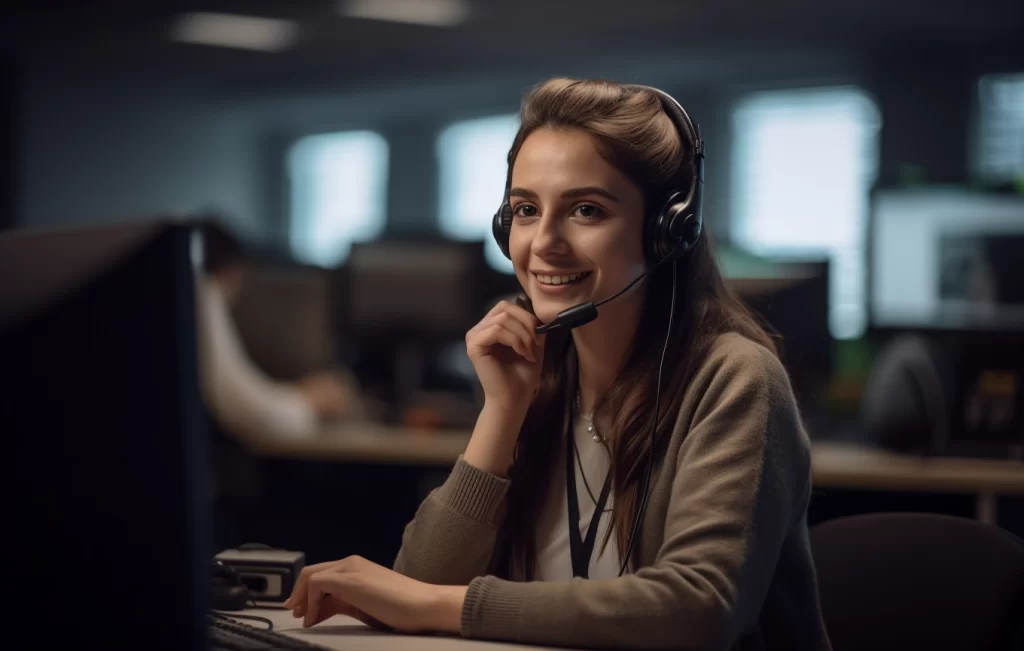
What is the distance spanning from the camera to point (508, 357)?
1.13m

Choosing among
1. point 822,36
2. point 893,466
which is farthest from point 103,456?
point 822,36

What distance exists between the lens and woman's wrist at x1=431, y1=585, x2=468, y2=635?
36.4 inches

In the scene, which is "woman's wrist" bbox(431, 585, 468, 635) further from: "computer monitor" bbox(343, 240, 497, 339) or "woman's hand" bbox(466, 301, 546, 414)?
"computer monitor" bbox(343, 240, 497, 339)

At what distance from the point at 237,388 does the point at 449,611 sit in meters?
2.25

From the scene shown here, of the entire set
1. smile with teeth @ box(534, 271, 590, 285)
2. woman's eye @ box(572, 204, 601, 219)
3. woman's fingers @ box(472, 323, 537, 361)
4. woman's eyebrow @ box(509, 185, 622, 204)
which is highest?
woman's eyebrow @ box(509, 185, 622, 204)

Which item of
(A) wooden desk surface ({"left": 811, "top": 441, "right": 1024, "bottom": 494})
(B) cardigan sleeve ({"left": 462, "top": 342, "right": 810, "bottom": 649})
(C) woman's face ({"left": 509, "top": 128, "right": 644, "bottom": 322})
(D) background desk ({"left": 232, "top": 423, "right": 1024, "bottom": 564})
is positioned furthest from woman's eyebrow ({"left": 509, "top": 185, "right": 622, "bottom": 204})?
(A) wooden desk surface ({"left": 811, "top": 441, "right": 1024, "bottom": 494})

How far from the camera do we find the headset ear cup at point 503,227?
3.76 feet

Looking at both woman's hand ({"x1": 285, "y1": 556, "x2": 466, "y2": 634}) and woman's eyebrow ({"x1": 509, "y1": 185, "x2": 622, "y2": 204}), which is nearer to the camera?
woman's hand ({"x1": 285, "y1": 556, "x2": 466, "y2": 634})

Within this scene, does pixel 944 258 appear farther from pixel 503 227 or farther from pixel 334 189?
pixel 334 189

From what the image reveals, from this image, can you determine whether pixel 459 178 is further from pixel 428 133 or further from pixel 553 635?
pixel 553 635

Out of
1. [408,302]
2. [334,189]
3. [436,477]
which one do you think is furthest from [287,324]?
[334,189]

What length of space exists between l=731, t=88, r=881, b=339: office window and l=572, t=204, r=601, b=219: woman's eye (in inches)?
204

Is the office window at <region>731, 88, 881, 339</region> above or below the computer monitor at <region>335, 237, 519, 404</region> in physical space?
above

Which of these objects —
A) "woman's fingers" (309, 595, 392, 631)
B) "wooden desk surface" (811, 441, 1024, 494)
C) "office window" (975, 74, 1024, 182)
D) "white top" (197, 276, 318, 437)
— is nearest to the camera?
"woman's fingers" (309, 595, 392, 631)
